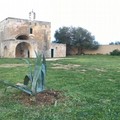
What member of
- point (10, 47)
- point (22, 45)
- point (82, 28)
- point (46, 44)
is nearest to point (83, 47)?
point (82, 28)

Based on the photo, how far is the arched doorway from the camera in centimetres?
4562

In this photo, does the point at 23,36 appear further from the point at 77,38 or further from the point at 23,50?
the point at 77,38

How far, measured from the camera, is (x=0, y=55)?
46219mm

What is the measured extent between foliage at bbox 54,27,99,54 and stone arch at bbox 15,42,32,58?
11554mm

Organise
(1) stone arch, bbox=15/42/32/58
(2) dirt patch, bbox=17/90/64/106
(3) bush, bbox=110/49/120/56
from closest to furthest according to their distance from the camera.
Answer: (2) dirt patch, bbox=17/90/64/106, (1) stone arch, bbox=15/42/32/58, (3) bush, bbox=110/49/120/56

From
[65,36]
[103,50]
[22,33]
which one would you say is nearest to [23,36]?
[22,33]

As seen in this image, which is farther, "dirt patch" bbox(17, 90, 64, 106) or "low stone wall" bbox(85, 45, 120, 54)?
"low stone wall" bbox(85, 45, 120, 54)

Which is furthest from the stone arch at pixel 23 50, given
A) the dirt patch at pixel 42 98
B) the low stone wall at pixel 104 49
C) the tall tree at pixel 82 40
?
the dirt patch at pixel 42 98

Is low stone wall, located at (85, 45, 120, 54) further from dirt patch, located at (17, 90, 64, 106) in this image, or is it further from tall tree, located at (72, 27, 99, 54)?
dirt patch, located at (17, 90, 64, 106)

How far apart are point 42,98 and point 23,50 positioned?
1544 inches

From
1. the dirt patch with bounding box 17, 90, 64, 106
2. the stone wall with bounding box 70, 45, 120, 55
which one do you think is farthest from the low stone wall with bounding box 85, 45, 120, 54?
the dirt patch with bounding box 17, 90, 64, 106

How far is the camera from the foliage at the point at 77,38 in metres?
54.5

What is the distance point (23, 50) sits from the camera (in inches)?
1825

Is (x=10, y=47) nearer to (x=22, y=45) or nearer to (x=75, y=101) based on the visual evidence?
(x=22, y=45)
